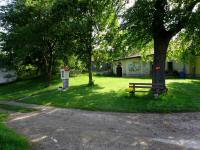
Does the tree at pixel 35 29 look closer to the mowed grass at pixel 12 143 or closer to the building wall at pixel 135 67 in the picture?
the building wall at pixel 135 67

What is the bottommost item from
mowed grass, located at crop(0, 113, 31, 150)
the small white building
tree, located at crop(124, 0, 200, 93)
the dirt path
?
the dirt path

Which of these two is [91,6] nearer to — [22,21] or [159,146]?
[22,21]

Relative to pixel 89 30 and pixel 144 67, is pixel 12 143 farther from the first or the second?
pixel 144 67

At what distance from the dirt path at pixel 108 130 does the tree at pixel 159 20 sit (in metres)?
5.59

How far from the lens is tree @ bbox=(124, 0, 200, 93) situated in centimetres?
1719

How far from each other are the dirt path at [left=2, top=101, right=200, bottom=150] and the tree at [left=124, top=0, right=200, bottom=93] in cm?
559

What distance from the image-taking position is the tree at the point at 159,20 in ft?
56.4

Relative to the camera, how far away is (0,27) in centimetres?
3042

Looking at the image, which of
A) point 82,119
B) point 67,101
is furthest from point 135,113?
point 67,101

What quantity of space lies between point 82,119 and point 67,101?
5.56 m

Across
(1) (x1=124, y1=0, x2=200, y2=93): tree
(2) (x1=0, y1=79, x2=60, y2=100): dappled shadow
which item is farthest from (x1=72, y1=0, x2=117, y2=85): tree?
(1) (x1=124, y1=0, x2=200, y2=93): tree

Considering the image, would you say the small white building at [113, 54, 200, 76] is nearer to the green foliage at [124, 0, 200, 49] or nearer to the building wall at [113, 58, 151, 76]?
the building wall at [113, 58, 151, 76]

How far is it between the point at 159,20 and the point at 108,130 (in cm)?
892

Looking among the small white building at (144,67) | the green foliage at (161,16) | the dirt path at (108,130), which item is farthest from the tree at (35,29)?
the dirt path at (108,130)
